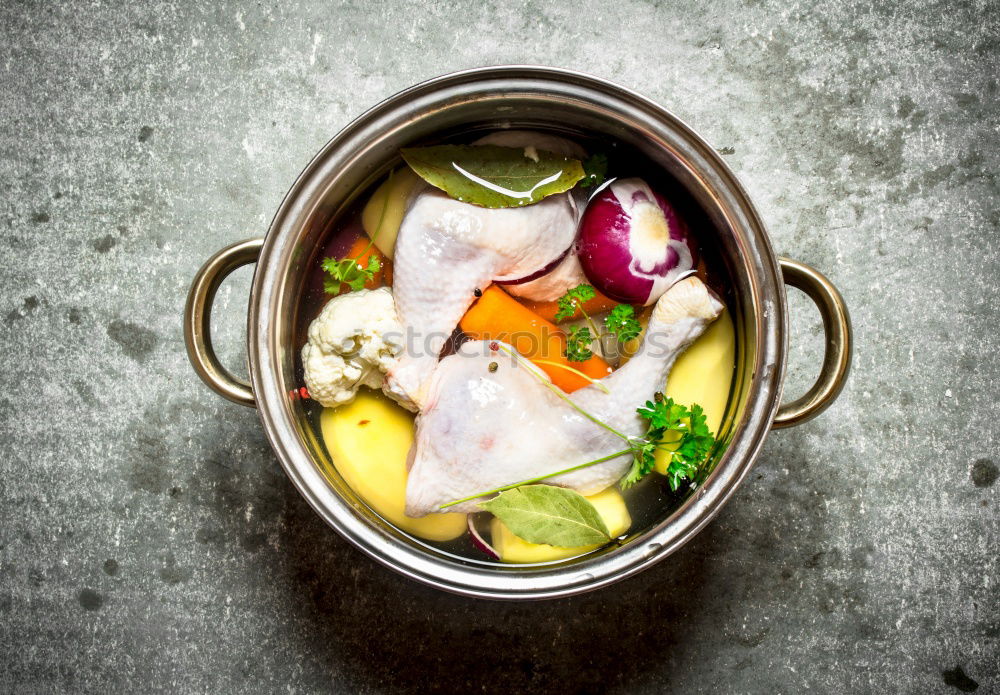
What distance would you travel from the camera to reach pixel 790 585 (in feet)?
3.98

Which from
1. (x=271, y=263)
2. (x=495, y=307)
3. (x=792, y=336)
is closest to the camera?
(x=271, y=263)

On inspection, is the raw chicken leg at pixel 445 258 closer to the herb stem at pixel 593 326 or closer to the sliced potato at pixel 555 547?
the herb stem at pixel 593 326

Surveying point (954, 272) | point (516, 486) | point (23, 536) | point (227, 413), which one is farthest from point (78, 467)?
point (954, 272)

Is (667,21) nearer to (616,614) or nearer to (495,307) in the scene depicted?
(495,307)

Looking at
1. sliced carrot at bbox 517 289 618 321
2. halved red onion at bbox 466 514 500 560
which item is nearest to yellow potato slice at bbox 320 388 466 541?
halved red onion at bbox 466 514 500 560

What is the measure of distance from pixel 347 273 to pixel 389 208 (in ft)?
0.40

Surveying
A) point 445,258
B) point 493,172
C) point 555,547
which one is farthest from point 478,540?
point 493,172

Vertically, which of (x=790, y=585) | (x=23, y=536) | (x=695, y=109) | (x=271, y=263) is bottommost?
(x=23, y=536)

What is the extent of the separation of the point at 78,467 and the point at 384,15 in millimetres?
954

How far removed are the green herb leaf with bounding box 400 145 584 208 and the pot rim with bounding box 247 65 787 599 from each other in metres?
0.10

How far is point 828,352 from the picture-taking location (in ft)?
3.21

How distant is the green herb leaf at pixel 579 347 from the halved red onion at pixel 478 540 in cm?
29

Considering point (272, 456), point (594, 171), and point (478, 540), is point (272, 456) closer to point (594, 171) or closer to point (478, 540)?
point (478, 540)

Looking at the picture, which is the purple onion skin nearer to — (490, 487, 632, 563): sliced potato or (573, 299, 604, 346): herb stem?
(573, 299, 604, 346): herb stem
